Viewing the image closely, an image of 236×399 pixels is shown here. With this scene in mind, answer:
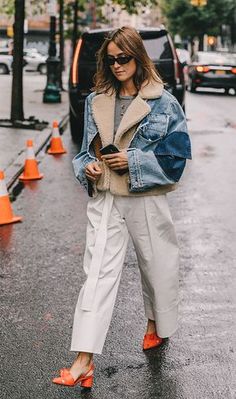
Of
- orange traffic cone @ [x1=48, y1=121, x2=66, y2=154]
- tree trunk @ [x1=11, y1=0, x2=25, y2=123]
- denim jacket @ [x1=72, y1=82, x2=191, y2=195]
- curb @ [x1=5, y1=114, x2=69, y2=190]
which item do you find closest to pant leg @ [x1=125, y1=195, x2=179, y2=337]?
denim jacket @ [x1=72, y1=82, x2=191, y2=195]

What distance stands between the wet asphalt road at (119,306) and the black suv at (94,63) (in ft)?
15.1

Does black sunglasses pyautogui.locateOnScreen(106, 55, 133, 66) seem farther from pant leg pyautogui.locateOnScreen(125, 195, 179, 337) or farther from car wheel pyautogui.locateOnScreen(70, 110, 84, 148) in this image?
car wheel pyautogui.locateOnScreen(70, 110, 84, 148)

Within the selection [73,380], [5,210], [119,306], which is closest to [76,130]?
[5,210]

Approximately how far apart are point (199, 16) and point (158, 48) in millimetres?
57557

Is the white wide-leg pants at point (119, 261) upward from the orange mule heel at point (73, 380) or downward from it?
upward

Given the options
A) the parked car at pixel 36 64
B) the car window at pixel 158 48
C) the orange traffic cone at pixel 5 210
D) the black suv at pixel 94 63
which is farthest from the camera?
the parked car at pixel 36 64

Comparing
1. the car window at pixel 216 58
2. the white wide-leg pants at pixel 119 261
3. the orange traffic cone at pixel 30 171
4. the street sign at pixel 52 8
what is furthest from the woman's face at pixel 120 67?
the car window at pixel 216 58

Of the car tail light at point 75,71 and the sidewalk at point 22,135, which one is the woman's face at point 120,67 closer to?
the sidewalk at point 22,135

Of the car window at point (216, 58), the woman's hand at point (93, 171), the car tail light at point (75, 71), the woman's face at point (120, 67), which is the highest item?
the woman's face at point (120, 67)

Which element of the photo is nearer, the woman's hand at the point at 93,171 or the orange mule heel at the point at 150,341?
the woman's hand at the point at 93,171

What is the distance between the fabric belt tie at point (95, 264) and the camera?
4004 mm

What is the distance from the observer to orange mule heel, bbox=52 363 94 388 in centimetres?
398

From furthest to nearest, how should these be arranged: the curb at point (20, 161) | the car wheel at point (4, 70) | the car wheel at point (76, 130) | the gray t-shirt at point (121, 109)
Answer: the car wheel at point (4, 70) → the car wheel at point (76, 130) → the curb at point (20, 161) → the gray t-shirt at point (121, 109)

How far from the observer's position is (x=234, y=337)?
191 inches
